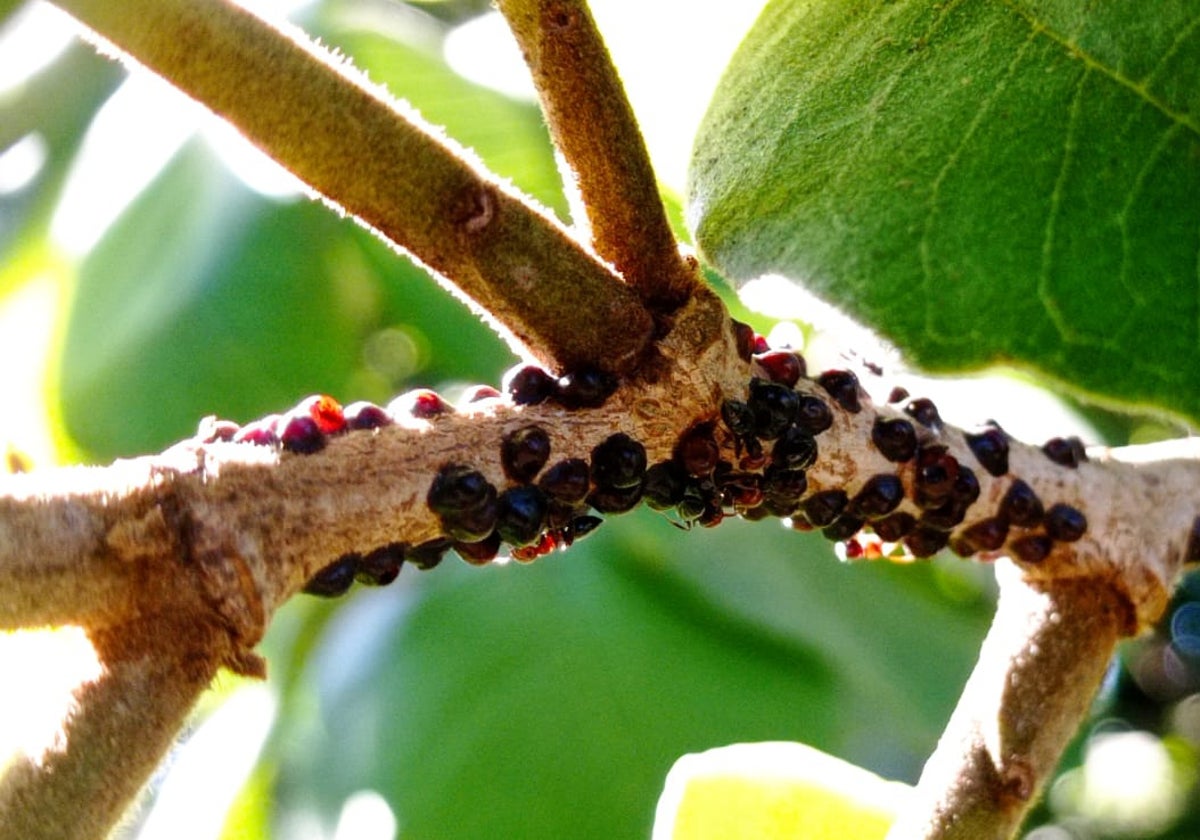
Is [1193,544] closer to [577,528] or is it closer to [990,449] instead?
[990,449]

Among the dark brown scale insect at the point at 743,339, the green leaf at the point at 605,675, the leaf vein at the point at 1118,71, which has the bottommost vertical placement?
the green leaf at the point at 605,675

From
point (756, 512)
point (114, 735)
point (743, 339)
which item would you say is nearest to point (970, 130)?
point (743, 339)

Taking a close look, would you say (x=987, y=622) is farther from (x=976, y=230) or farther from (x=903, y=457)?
(x=976, y=230)

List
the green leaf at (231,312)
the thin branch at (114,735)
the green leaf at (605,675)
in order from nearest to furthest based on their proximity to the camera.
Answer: the thin branch at (114,735)
the green leaf at (605,675)
the green leaf at (231,312)

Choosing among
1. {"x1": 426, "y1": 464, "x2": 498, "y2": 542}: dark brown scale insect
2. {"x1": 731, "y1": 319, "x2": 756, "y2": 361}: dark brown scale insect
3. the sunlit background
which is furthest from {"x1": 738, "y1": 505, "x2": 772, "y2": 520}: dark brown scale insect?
the sunlit background

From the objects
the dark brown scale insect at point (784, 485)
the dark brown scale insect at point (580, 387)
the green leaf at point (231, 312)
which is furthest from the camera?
the green leaf at point (231, 312)

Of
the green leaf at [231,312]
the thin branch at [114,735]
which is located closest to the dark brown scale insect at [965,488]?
the thin branch at [114,735]

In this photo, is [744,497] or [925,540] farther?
[925,540]

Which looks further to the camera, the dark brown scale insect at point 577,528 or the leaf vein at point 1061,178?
the dark brown scale insect at point 577,528

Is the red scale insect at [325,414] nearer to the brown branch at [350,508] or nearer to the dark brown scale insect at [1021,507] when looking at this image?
the brown branch at [350,508]
